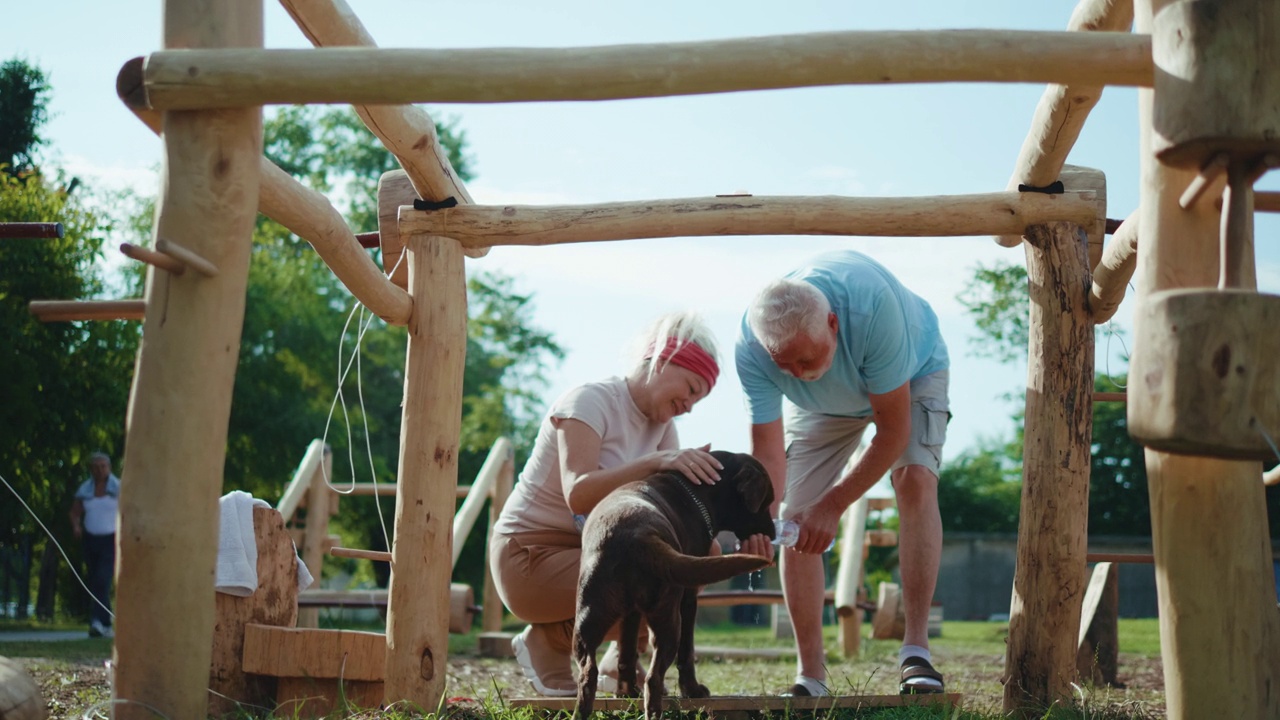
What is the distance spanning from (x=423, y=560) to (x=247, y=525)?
0.85m

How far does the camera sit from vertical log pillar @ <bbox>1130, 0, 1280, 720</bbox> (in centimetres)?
314

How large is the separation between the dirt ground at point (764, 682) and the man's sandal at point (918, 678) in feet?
0.49

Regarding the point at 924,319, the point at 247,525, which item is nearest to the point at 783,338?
the point at 924,319

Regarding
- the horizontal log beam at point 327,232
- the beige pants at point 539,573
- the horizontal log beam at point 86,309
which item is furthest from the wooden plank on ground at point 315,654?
the horizontal log beam at point 86,309

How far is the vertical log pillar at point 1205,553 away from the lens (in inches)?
123

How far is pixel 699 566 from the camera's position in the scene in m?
3.62

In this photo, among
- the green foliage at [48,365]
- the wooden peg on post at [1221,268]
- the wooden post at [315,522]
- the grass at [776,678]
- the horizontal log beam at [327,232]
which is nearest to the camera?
the wooden peg on post at [1221,268]

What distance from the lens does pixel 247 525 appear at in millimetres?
4758

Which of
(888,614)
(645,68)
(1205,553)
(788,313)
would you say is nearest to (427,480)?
(788,313)

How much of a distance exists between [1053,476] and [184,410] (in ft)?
10.3

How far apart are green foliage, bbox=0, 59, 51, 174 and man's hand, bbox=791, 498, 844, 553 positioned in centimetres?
1606

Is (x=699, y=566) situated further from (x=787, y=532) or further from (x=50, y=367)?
(x=50, y=367)

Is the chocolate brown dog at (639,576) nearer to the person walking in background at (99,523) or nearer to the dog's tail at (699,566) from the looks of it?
the dog's tail at (699,566)

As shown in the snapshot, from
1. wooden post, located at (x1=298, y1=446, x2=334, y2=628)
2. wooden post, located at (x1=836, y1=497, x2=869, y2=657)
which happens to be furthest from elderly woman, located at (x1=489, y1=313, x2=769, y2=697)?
wooden post, located at (x1=298, y1=446, x2=334, y2=628)
